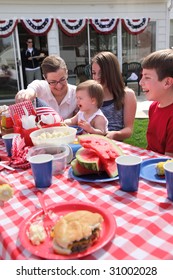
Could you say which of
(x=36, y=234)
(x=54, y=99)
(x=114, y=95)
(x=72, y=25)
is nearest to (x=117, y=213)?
(x=36, y=234)

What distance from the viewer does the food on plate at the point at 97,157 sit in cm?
145

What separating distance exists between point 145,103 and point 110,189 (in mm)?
6984

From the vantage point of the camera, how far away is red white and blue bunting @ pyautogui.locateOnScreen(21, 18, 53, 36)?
8602 mm

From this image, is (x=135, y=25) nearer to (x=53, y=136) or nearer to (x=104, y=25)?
(x=104, y=25)

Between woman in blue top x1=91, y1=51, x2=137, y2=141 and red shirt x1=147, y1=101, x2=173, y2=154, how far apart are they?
0.48 m

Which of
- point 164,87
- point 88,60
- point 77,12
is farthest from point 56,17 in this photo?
point 164,87

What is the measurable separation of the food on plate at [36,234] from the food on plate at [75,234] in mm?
75

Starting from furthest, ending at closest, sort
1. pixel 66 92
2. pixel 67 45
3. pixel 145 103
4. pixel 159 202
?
pixel 67 45
pixel 145 103
pixel 66 92
pixel 159 202

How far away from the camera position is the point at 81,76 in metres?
9.89

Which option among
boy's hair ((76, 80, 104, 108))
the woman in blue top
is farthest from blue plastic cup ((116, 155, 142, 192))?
the woman in blue top

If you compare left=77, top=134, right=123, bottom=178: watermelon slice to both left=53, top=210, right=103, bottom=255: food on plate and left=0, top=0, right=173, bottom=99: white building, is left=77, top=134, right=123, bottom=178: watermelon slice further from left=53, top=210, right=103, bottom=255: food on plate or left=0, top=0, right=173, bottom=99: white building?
left=0, top=0, right=173, bottom=99: white building

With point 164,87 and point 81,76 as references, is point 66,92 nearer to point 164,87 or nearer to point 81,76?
point 164,87

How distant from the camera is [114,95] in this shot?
113 inches

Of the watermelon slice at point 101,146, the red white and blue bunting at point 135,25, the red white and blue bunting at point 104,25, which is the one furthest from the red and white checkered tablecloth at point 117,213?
the red white and blue bunting at point 135,25
